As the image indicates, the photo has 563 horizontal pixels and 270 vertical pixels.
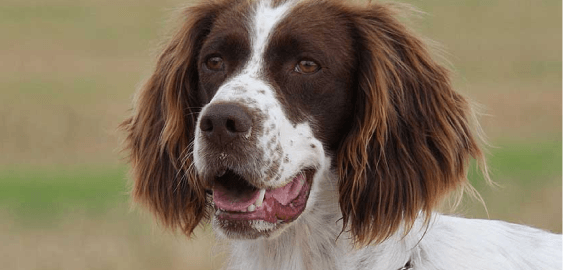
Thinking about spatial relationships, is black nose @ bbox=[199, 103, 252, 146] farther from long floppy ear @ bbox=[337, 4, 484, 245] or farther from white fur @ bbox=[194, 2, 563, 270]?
long floppy ear @ bbox=[337, 4, 484, 245]

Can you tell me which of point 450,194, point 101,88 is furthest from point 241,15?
Answer: point 101,88

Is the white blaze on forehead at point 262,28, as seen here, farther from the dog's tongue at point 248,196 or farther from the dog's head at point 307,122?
the dog's tongue at point 248,196

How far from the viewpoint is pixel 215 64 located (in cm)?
607

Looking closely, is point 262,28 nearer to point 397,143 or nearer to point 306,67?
point 306,67

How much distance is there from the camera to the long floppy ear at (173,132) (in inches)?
247

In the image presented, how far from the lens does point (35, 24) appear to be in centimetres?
2614

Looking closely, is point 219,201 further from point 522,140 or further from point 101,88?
point 101,88

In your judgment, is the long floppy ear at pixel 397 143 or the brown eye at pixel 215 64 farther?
the brown eye at pixel 215 64

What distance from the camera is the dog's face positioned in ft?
18.3

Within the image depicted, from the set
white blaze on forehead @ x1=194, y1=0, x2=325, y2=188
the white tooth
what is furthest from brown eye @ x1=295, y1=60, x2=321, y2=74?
the white tooth

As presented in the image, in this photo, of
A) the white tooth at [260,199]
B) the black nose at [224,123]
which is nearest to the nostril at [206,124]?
the black nose at [224,123]

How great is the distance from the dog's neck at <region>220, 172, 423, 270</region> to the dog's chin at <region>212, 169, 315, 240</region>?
0.16 m

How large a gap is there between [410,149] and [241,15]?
3.37ft

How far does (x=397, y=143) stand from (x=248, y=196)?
773 millimetres
